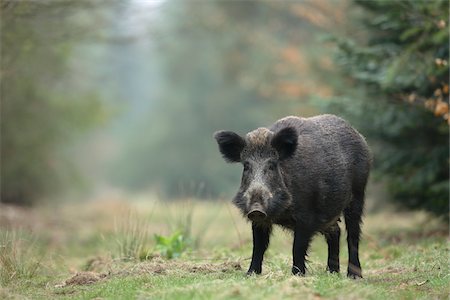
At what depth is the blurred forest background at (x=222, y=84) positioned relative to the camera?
14227mm

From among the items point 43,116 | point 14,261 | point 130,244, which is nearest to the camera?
point 14,261

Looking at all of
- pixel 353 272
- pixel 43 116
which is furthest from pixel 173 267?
pixel 43 116

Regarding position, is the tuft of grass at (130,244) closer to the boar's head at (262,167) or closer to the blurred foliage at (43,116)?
the boar's head at (262,167)

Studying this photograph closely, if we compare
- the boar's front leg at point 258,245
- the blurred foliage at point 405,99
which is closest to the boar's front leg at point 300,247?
the boar's front leg at point 258,245

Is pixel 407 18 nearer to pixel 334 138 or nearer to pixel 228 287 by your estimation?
pixel 334 138

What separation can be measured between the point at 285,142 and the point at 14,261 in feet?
12.5

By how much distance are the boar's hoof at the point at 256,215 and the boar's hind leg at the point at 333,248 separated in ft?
A: 5.90

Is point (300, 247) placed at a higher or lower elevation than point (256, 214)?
lower

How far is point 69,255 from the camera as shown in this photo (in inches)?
605


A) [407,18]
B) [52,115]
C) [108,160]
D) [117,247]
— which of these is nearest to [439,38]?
[407,18]

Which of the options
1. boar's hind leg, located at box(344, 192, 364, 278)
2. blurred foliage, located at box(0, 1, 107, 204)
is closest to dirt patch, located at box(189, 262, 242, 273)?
boar's hind leg, located at box(344, 192, 364, 278)

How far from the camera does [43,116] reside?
2452 centimetres

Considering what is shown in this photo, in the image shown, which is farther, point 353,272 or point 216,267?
point 216,267

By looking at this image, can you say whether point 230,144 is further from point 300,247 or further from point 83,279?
point 83,279
